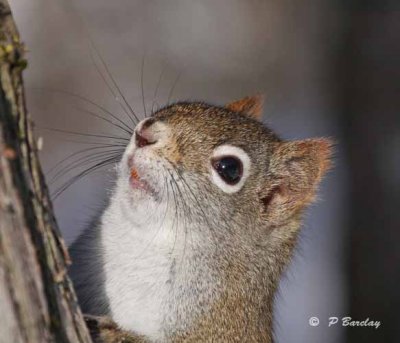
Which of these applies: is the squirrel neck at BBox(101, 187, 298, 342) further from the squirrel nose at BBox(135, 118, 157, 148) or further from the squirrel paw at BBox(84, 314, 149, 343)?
the squirrel nose at BBox(135, 118, 157, 148)

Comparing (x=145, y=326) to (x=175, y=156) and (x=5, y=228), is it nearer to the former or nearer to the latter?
(x=175, y=156)

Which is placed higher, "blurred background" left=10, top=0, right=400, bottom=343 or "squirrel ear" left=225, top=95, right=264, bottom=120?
"blurred background" left=10, top=0, right=400, bottom=343

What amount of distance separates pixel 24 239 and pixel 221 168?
3.64 ft

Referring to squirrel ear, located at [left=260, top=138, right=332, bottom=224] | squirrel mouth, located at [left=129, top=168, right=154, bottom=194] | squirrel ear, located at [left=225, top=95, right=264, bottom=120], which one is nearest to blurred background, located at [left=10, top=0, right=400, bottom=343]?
squirrel ear, located at [left=225, top=95, right=264, bottom=120]

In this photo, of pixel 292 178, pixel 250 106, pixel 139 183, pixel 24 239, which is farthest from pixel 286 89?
pixel 24 239

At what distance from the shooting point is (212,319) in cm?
244

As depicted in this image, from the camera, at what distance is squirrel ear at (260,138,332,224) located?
2.69 meters

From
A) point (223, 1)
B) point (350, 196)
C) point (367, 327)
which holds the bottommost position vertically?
point (367, 327)

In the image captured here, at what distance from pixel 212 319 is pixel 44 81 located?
3583 millimetres

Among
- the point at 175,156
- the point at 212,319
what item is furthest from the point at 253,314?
the point at 175,156

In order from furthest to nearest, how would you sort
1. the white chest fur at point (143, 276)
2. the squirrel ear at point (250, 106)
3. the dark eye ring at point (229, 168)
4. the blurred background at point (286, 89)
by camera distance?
the blurred background at point (286, 89) → the squirrel ear at point (250, 106) → the dark eye ring at point (229, 168) → the white chest fur at point (143, 276)

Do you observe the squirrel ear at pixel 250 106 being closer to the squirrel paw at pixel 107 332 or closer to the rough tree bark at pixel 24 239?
the squirrel paw at pixel 107 332

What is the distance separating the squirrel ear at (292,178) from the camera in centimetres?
269

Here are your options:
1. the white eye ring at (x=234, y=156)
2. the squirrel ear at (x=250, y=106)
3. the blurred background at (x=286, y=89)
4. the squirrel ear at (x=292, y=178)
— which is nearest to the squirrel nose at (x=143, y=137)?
the white eye ring at (x=234, y=156)
